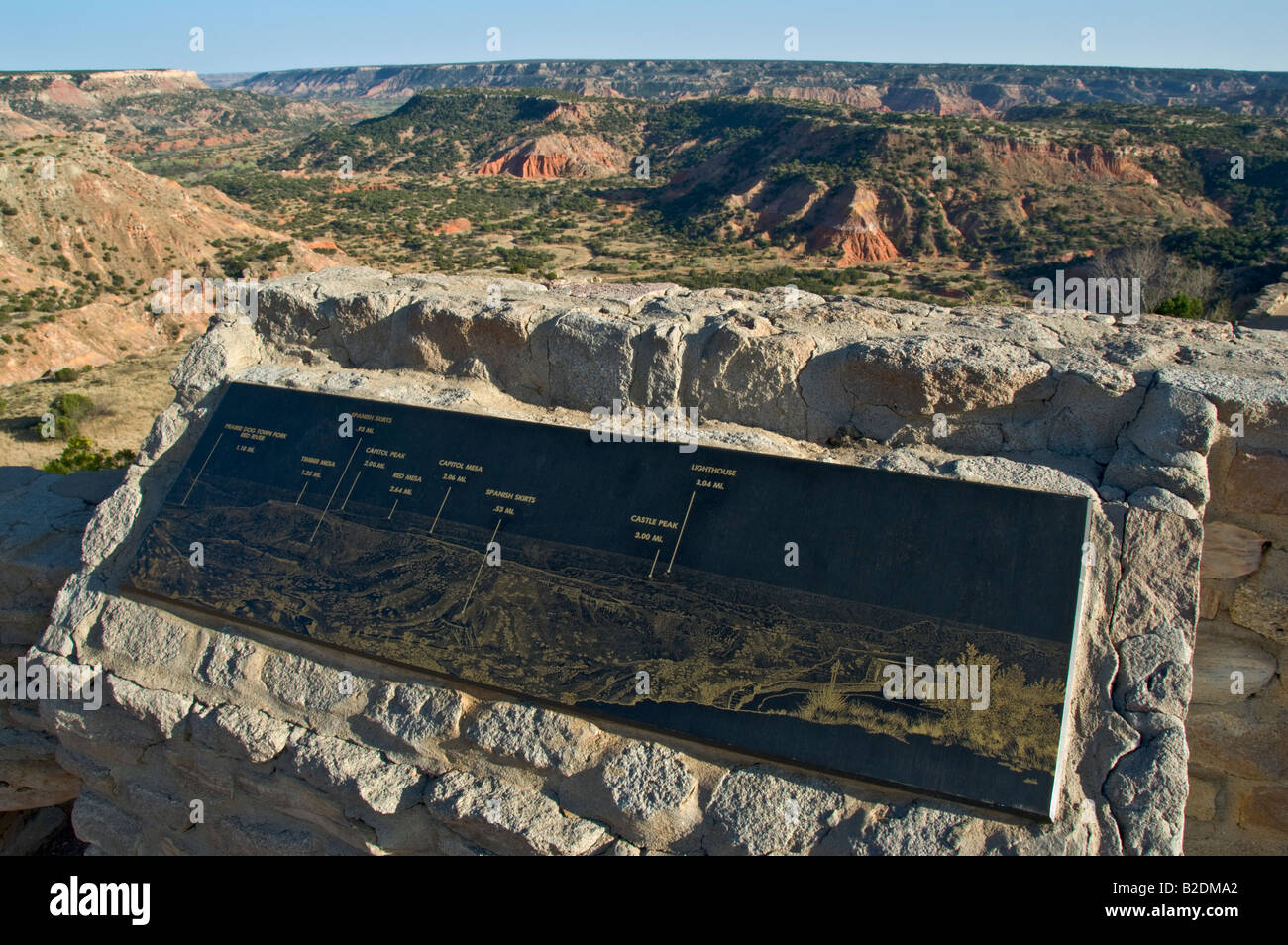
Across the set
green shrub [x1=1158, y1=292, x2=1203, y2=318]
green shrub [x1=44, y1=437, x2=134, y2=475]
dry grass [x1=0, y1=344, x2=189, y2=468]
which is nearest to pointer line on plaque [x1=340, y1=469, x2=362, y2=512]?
green shrub [x1=44, y1=437, x2=134, y2=475]

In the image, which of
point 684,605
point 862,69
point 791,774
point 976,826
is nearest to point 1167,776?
point 976,826

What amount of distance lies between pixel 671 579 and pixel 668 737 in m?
0.56

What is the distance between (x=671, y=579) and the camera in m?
3.02

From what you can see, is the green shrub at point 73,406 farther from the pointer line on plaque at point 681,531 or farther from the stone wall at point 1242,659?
the stone wall at point 1242,659

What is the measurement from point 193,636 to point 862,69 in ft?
353

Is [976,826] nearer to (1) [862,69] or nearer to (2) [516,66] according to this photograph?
(1) [862,69]

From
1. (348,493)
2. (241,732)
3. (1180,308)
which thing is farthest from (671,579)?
(1180,308)

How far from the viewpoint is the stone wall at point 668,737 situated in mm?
2619

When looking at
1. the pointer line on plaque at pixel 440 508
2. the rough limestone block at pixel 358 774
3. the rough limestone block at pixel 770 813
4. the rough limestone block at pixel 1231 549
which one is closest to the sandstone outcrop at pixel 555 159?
the pointer line on plaque at pixel 440 508

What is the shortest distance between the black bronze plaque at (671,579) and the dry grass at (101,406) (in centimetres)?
840

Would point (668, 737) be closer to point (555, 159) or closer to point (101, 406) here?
point (101, 406)

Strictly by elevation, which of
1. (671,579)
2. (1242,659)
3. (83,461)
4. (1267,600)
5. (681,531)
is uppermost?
(681,531)

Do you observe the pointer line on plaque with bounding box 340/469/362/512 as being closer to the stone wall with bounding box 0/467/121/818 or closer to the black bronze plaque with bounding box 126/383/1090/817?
the black bronze plaque with bounding box 126/383/1090/817

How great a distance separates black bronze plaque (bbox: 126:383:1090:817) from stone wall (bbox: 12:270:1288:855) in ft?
0.50
